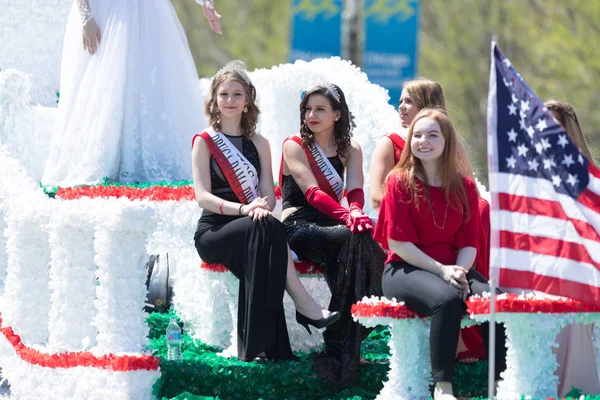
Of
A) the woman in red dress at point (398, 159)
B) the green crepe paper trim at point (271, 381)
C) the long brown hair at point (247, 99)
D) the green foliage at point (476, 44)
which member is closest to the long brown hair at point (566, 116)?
the woman in red dress at point (398, 159)

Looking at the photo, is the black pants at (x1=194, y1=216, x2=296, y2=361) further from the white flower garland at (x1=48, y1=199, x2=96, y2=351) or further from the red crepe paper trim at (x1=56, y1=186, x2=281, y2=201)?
the white flower garland at (x1=48, y1=199, x2=96, y2=351)

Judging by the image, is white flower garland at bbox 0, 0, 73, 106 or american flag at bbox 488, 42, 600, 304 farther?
white flower garland at bbox 0, 0, 73, 106

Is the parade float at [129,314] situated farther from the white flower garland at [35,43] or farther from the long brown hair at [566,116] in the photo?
the white flower garland at [35,43]

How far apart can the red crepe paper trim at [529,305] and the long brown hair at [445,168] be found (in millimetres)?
650

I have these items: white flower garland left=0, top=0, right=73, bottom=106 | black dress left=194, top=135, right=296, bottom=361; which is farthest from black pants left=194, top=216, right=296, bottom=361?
white flower garland left=0, top=0, right=73, bottom=106

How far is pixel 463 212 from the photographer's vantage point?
592 cm

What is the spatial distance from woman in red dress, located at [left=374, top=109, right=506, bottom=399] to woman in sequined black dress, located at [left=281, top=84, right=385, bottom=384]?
0.31 meters

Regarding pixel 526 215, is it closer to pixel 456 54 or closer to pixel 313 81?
pixel 313 81

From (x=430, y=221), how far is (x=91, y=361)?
183 centimetres

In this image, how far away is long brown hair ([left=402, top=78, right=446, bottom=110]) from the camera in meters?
6.59

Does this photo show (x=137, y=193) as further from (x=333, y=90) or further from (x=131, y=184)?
(x=333, y=90)

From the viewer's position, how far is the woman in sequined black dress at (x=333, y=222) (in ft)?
20.5

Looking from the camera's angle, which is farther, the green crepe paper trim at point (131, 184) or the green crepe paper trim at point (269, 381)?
the green crepe paper trim at point (131, 184)

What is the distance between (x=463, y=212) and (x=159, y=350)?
199cm
